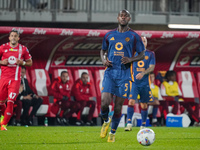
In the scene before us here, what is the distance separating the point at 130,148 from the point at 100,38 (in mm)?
8665

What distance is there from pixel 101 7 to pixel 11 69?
30.5 ft

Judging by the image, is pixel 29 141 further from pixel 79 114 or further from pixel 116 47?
pixel 79 114

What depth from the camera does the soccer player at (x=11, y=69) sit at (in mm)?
11258

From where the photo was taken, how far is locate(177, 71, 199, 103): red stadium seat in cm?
1761

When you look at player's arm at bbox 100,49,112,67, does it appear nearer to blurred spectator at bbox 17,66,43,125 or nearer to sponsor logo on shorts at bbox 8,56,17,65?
sponsor logo on shorts at bbox 8,56,17,65

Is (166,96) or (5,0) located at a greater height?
(5,0)

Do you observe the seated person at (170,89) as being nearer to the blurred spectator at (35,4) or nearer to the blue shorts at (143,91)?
the blue shorts at (143,91)

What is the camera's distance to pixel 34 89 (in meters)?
16.1

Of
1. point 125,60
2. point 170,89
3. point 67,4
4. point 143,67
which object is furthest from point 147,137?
point 67,4

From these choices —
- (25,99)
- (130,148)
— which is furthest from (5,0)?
(130,148)

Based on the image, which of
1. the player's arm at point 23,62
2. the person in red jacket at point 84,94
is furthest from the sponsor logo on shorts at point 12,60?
the person in red jacket at point 84,94

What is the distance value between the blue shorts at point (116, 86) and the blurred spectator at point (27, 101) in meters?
6.22

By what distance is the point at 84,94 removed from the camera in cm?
1596

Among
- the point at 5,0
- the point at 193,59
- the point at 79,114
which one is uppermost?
the point at 5,0
